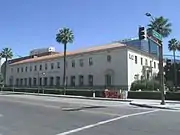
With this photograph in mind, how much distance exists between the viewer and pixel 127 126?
13.6 m

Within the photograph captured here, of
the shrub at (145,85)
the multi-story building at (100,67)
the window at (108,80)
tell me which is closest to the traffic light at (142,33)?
the shrub at (145,85)

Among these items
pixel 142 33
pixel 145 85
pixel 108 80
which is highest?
pixel 142 33

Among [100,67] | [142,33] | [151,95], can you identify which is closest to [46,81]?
[100,67]

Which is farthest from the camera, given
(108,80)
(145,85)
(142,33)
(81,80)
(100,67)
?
(81,80)

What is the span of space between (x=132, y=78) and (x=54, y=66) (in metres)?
23.0

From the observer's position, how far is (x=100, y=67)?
6694 centimetres

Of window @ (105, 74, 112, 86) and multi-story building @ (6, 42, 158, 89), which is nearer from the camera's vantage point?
multi-story building @ (6, 42, 158, 89)

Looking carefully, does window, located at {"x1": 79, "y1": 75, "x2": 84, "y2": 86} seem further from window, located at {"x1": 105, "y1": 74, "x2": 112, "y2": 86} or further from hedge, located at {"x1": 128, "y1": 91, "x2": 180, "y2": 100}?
hedge, located at {"x1": 128, "y1": 91, "x2": 180, "y2": 100}

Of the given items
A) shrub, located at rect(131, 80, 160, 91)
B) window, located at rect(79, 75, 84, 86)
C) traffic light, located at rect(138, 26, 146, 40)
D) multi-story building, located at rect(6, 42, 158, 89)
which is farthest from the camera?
window, located at rect(79, 75, 84, 86)

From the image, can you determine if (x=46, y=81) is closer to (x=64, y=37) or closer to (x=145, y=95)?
(x=64, y=37)

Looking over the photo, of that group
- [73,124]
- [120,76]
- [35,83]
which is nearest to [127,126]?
[73,124]

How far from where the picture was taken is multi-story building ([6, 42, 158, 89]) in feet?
206

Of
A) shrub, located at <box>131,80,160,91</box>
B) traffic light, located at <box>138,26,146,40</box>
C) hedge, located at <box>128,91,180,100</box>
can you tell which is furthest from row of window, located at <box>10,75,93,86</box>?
traffic light, located at <box>138,26,146,40</box>

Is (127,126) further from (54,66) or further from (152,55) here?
(54,66)
